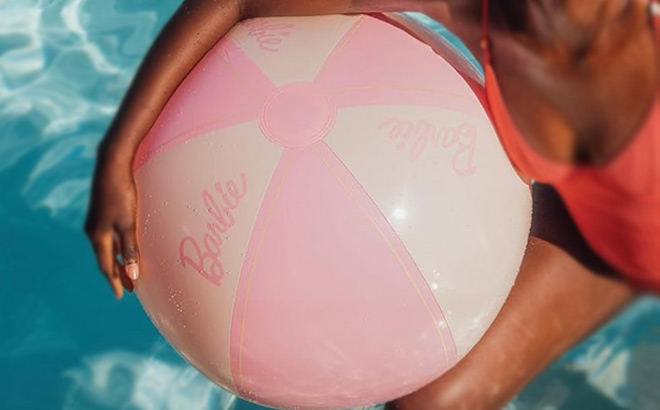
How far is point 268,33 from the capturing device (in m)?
2.12

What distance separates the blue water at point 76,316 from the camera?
318 cm

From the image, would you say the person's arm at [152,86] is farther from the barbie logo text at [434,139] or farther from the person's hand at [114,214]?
the barbie logo text at [434,139]

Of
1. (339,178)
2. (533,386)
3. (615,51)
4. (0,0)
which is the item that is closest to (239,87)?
(339,178)

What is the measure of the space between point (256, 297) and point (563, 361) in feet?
5.79

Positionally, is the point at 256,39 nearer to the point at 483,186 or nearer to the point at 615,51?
the point at 483,186

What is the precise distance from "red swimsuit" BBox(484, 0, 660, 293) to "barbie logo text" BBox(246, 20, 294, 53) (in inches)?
18.9

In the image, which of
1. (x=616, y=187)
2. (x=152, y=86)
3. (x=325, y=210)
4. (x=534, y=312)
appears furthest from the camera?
(x=534, y=312)

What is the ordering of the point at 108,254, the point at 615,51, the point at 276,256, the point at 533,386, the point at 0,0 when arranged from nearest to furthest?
the point at 615,51 < the point at 276,256 < the point at 108,254 < the point at 533,386 < the point at 0,0

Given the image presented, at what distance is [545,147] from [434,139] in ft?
0.83

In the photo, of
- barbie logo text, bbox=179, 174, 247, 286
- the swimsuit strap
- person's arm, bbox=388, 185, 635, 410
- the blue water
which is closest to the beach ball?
barbie logo text, bbox=179, 174, 247, 286

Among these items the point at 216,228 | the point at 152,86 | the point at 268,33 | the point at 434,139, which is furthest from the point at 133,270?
the point at 434,139

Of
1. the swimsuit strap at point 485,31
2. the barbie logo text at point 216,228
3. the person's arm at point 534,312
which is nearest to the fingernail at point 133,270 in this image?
the barbie logo text at point 216,228

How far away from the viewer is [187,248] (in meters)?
1.98

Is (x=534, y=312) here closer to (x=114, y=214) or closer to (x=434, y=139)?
(x=434, y=139)
